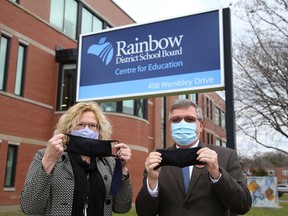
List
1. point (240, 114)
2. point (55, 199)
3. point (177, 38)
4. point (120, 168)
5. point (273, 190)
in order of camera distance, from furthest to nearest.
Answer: point (273, 190), point (240, 114), point (177, 38), point (120, 168), point (55, 199)

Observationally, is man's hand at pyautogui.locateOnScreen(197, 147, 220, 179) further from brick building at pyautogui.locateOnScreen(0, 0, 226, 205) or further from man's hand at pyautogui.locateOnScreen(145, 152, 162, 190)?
brick building at pyautogui.locateOnScreen(0, 0, 226, 205)

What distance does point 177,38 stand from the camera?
7074 millimetres

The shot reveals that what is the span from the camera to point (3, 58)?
1636 centimetres

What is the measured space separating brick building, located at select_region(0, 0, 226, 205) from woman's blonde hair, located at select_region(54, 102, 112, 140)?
527 inches

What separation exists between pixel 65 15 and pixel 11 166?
342 inches

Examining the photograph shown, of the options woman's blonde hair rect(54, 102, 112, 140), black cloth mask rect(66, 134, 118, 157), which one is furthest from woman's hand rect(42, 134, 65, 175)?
woman's blonde hair rect(54, 102, 112, 140)

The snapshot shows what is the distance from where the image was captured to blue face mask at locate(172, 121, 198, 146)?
3145 mm

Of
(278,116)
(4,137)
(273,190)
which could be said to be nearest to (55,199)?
(4,137)

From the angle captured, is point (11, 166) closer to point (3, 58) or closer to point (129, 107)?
point (3, 58)

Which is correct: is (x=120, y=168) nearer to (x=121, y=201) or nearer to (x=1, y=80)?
(x=121, y=201)

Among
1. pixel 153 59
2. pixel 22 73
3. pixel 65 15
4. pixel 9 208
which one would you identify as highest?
pixel 65 15

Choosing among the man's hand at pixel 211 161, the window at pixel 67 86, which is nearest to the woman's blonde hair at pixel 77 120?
the man's hand at pixel 211 161

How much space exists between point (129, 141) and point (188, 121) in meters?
16.8

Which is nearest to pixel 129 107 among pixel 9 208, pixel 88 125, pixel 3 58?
pixel 3 58
